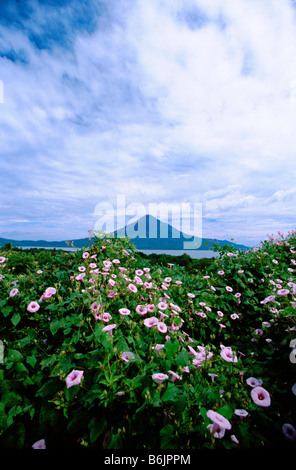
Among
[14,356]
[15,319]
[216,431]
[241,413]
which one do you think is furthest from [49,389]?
[241,413]

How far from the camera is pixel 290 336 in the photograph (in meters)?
2.31

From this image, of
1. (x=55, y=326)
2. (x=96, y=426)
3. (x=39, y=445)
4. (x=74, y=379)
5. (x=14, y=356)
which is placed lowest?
(x=39, y=445)

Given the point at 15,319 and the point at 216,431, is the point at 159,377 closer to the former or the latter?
the point at 216,431

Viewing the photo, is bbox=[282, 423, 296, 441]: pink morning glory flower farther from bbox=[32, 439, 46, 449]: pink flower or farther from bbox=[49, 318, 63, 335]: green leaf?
bbox=[49, 318, 63, 335]: green leaf

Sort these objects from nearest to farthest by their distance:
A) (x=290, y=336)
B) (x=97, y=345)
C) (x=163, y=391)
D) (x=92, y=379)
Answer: (x=163, y=391) < (x=92, y=379) < (x=97, y=345) < (x=290, y=336)

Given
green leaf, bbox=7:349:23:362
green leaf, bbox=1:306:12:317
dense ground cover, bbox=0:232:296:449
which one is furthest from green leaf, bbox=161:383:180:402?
green leaf, bbox=1:306:12:317

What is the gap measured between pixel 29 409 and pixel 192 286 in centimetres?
302

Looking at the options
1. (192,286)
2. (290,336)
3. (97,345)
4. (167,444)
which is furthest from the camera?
(192,286)

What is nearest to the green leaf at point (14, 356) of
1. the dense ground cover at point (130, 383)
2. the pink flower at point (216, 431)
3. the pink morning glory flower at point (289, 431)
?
the dense ground cover at point (130, 383)

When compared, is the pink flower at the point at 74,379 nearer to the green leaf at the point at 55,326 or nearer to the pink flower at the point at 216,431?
the green leaf at the point at 55,326

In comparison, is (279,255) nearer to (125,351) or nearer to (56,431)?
(125,351)

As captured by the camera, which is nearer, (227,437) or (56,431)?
(227,437)

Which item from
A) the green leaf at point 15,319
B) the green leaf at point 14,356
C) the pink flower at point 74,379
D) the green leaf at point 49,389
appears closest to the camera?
the pink flower at point 74,379
